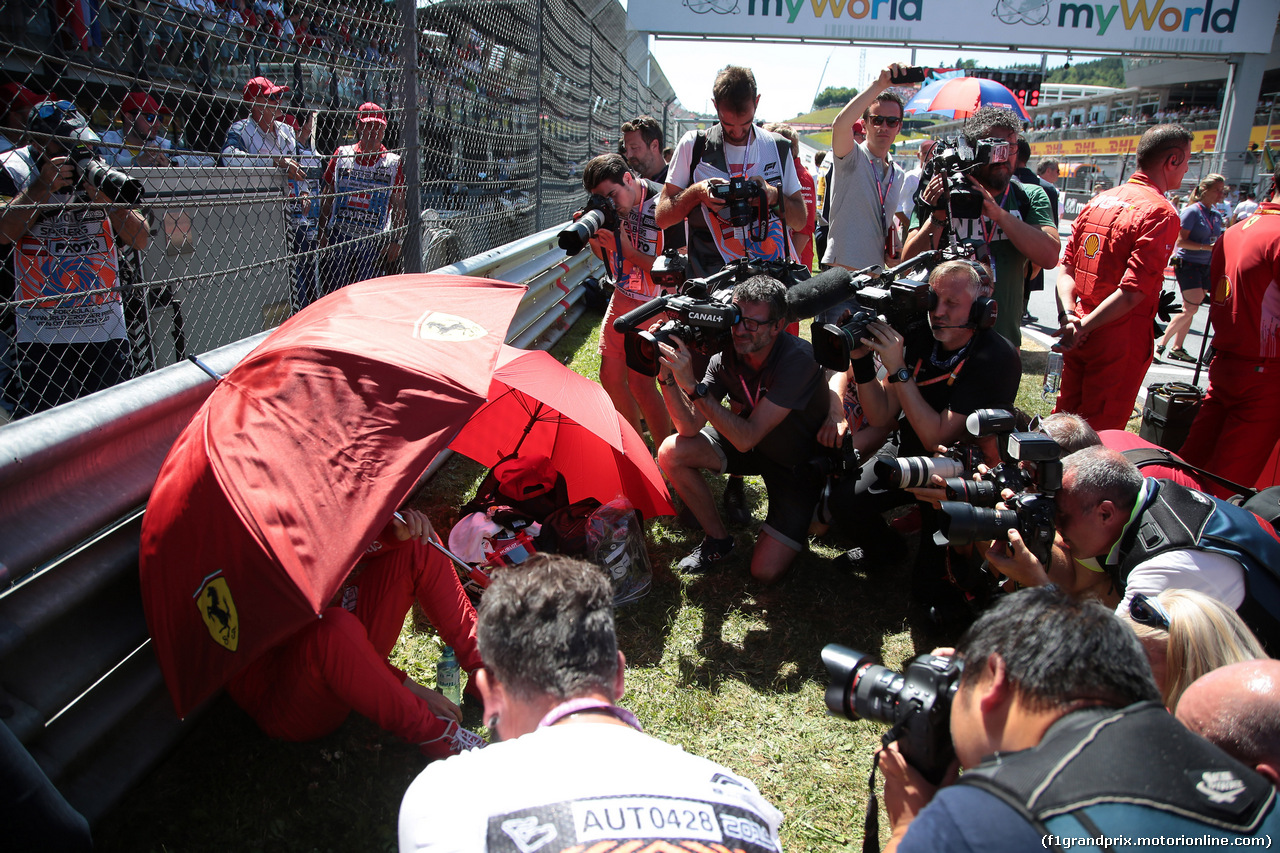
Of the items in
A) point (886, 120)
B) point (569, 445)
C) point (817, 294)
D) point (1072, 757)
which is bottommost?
point (569, 445)

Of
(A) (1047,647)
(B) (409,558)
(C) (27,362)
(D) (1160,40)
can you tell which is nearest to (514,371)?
(B) (409,558)

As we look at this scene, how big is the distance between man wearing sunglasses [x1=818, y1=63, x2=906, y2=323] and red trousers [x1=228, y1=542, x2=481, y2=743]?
13.0 ft

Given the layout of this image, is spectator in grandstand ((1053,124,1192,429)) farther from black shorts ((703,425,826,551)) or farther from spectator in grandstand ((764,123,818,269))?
A: black shorts ((703,425,826,551))

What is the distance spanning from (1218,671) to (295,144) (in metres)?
5.37

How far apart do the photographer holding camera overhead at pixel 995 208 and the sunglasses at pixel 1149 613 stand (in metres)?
2.72

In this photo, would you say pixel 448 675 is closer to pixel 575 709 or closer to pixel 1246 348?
pixel 575 709

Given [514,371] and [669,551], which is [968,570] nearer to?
[669,551]

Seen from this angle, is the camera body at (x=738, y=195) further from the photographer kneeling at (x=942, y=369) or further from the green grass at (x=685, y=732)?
the green grass at (x=685, y=732)

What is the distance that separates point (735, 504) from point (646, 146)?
8.26 feet

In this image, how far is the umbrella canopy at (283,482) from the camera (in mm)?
1854

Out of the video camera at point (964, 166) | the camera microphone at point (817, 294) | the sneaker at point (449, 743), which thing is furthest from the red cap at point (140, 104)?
the video camera at point (964, 166)

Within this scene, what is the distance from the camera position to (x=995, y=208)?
413 centimetres

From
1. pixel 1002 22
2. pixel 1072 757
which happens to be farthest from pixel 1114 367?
pixel 1002 22

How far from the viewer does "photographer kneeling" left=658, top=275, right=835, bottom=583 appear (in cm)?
348
